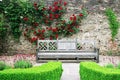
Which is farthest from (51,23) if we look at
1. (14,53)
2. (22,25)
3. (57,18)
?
(14,53)

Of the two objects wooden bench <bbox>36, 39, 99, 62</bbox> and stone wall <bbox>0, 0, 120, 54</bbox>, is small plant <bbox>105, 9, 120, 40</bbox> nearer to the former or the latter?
stone wall <bbox>0, 0, 120, 54</bbox>

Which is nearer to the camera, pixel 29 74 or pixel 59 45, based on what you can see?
pixel 29 74

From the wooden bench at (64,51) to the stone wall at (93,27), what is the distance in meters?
0.47

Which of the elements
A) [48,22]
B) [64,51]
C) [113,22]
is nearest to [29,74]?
[64,51]

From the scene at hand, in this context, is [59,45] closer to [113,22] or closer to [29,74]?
[113,22]

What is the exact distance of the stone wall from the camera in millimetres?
12781

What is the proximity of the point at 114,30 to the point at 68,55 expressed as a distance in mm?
2608

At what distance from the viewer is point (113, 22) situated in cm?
1268

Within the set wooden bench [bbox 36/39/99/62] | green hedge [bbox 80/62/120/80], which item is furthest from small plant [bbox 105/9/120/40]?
green hedge [bbox 80/62/120/80]

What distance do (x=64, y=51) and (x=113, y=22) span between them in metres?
2.61

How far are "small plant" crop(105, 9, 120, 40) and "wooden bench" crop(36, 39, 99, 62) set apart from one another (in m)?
1.06

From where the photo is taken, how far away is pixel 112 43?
12.8 metres

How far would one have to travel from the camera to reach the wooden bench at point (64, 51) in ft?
36.9

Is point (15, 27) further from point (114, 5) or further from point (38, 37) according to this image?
point (114, 5)
